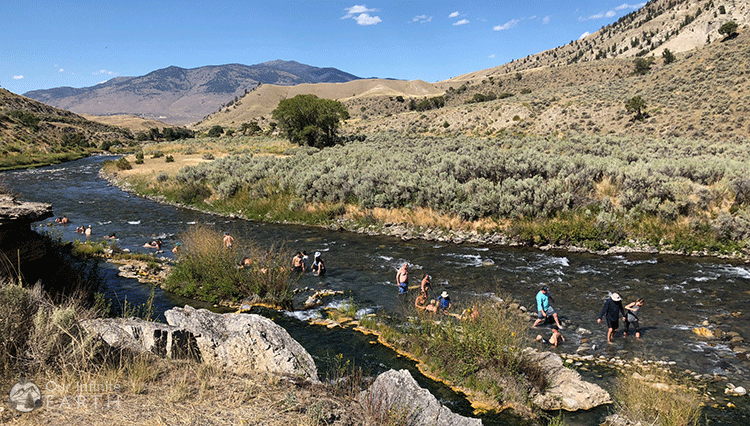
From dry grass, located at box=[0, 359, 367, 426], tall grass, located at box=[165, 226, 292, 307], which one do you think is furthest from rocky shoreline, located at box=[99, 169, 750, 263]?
dry grass, located at box=[0, 359, 367, 426]

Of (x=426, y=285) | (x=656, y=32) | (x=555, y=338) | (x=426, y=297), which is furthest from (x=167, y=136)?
(x=656, y=32)

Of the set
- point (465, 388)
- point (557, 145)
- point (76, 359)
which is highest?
point (557, 145)

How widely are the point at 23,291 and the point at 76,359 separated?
2.10 m

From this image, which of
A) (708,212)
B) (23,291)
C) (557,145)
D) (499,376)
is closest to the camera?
(23,291)

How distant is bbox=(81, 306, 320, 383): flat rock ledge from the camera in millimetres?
7645

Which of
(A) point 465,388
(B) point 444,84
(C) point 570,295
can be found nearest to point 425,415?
(A) point 465,388

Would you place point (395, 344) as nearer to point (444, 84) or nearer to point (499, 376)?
point (499, 376)

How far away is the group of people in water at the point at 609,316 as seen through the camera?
12086 mm

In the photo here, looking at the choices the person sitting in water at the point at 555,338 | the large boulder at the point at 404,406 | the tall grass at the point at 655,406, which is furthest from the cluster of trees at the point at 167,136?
the tall grass at the point at 655,406

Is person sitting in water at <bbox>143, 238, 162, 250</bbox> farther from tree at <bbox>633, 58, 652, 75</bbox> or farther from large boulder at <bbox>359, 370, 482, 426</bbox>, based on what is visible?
tree at <bbox>633, 58, 652, 75</bbox>

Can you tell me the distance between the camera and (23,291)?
25.1ft

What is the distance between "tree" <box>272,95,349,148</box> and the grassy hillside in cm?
3801

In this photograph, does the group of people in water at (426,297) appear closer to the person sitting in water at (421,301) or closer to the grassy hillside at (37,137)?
the person sitting in water at (421,301)

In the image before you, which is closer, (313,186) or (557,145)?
(313,186)
